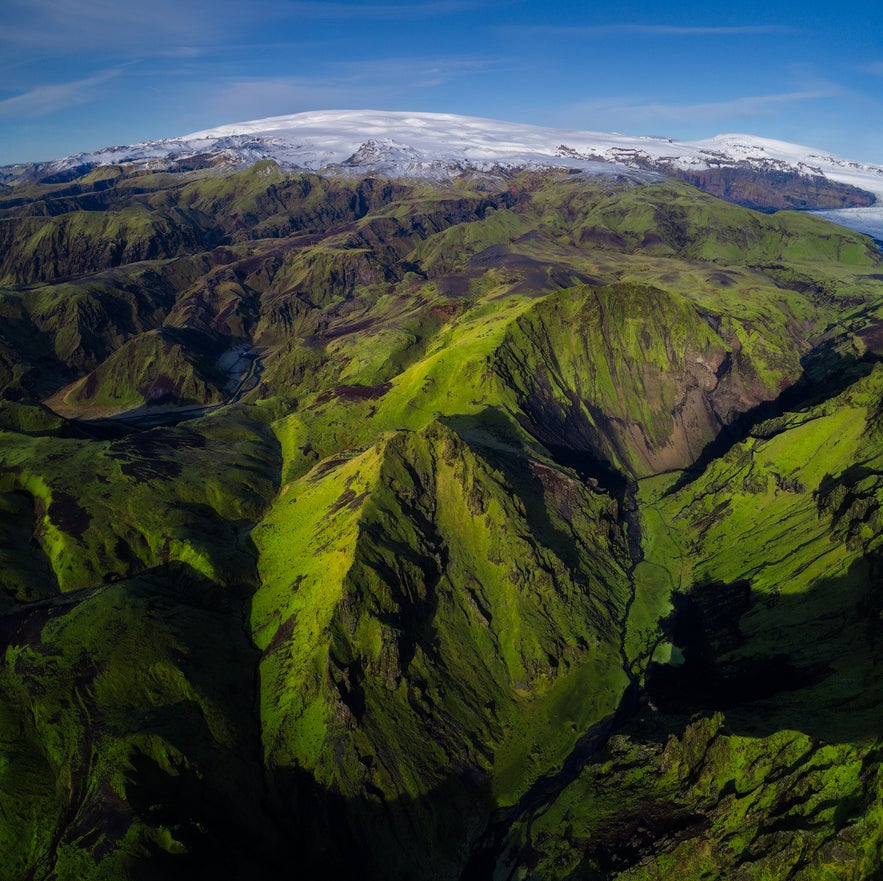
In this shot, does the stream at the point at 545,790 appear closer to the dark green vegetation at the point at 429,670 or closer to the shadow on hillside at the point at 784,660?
the dark green vegetation at the point at 429,670

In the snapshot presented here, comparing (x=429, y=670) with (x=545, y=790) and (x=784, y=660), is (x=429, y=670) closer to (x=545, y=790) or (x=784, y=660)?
(x=545, y=790)

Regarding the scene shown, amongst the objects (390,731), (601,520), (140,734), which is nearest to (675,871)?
(390,731)

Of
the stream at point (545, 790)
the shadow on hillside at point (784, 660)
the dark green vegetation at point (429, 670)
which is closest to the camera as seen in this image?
the dark green vegetation at point (429, 670)

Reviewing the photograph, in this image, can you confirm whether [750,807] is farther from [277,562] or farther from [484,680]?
[277,562]

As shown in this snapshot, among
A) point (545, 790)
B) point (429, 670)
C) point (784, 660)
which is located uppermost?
Result: point (784, 660)

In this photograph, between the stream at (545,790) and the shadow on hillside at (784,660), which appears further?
the shadow on hillside at (784,660)

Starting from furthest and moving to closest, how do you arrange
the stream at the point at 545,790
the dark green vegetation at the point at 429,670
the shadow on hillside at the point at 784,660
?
1. the shadow on hillside at the point at 784,660
2. the stream at the point at 545,790
3. the dark green vegetation at the point at 429,670

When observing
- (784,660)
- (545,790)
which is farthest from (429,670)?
(784,660)

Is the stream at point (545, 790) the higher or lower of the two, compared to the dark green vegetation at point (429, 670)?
lower

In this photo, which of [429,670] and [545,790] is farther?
[429,670]

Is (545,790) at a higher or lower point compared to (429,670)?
lower

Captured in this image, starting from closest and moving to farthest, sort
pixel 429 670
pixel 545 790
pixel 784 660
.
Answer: pixel 545 790 → pixel 429 670 → pixel 784 660

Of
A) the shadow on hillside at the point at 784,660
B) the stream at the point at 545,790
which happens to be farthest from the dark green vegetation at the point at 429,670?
the shadow on hillside at the point at 784,660
